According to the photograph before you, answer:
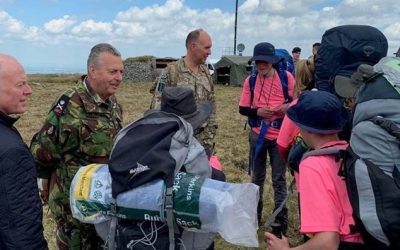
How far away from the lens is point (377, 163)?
171 centimetres

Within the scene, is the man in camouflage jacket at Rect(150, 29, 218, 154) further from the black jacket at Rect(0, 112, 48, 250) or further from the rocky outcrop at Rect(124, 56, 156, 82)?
the rocky outcrop at Rect(124, 56, 156, 82)

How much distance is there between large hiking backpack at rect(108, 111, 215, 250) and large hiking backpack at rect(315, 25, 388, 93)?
863 mm

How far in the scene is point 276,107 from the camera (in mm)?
4871

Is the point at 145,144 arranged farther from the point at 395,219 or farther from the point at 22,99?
the point at 395,219

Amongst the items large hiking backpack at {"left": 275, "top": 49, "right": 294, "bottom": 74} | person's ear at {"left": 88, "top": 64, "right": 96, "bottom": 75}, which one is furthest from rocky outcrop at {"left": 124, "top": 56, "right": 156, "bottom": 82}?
person's ear at {"left": 88, "top": 64, "right": 96, "bottom": 75}

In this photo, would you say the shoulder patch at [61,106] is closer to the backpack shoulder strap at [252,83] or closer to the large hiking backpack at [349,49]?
the large hiking backpack at [349,49]

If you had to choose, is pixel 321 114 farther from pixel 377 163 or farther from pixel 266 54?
pixel 266 54

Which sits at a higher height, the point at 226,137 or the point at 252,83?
the point at 252,83

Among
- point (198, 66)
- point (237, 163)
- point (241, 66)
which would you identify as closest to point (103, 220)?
point (198, 66)

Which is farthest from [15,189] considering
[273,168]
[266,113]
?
[273,168]

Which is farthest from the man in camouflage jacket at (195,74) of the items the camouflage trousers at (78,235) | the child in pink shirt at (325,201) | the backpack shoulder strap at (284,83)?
the child in pink shirt at (325,201)

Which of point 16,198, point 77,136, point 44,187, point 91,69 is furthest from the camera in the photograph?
point 44,187

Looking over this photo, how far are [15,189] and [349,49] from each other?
1854 millimetres

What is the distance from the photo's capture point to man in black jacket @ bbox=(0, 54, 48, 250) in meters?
2.02
